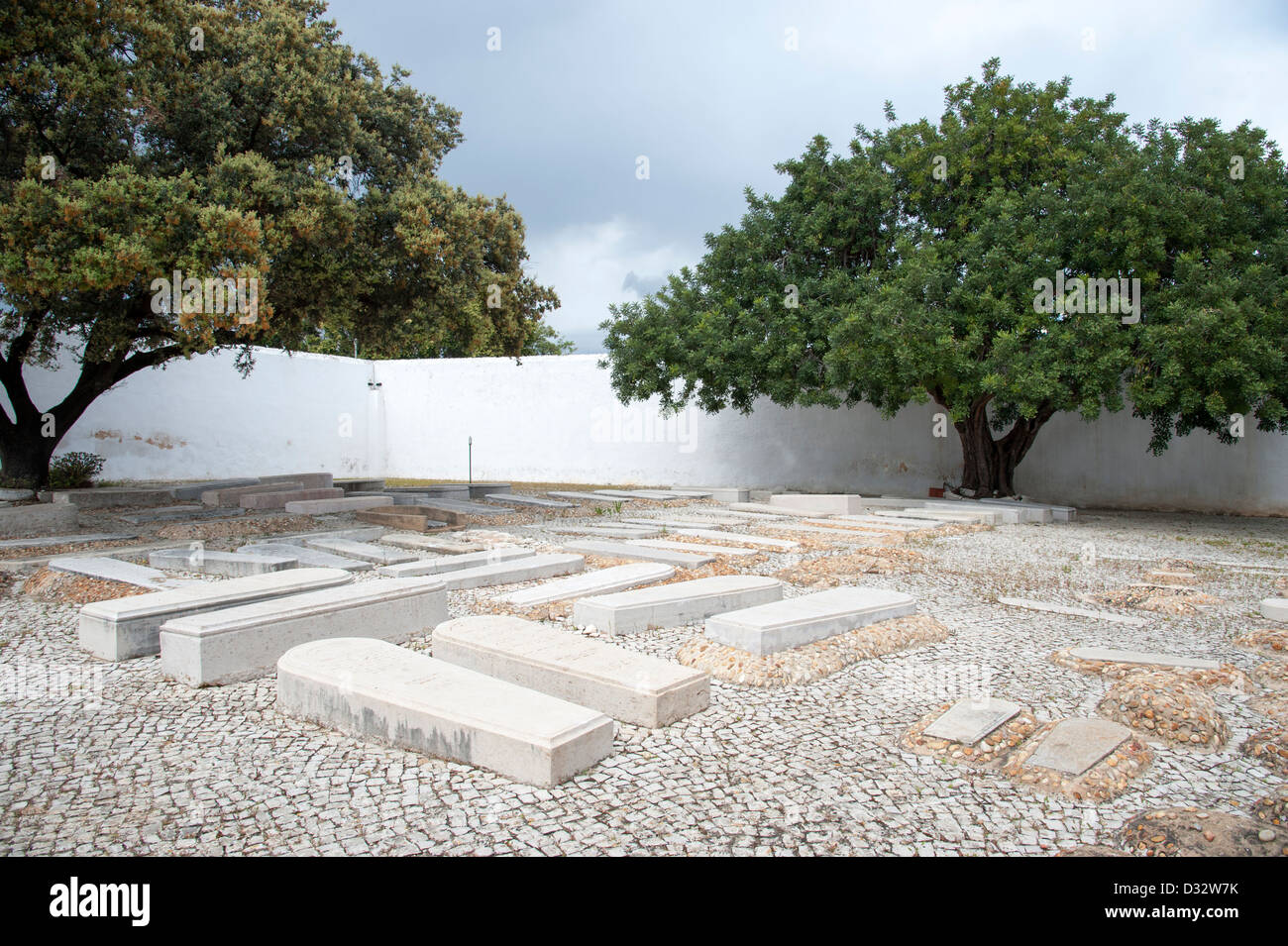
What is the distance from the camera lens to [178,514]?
9641mm

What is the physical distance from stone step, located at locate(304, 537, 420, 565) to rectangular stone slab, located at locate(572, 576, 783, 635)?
7.80ft

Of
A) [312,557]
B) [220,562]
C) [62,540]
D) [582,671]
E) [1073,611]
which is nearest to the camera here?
[582,671]

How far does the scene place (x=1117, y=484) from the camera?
1288 cm

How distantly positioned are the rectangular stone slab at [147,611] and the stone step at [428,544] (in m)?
2.47

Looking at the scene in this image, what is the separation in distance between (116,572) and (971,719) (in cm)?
561

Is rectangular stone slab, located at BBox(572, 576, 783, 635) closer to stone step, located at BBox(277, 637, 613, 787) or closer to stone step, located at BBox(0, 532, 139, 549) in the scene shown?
stone step, located at BBox(277, 637, 613, 787)

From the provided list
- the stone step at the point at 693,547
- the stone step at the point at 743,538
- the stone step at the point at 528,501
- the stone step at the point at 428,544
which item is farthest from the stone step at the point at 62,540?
the stone step at the point at 743,538

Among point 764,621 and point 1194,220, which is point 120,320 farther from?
point 1194,220

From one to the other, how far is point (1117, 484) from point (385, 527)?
11.7m

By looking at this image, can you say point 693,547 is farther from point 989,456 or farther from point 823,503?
point 989,456

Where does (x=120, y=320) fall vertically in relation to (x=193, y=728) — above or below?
above

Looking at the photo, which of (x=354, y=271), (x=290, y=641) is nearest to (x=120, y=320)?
(x=354, y=271)

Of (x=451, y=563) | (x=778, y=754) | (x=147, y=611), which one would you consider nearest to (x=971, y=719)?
(x=778, y=754)

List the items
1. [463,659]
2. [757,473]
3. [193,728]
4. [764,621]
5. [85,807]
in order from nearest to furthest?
[85,807] < [193,728] < [463,659] < [764,621] < [757,473]
